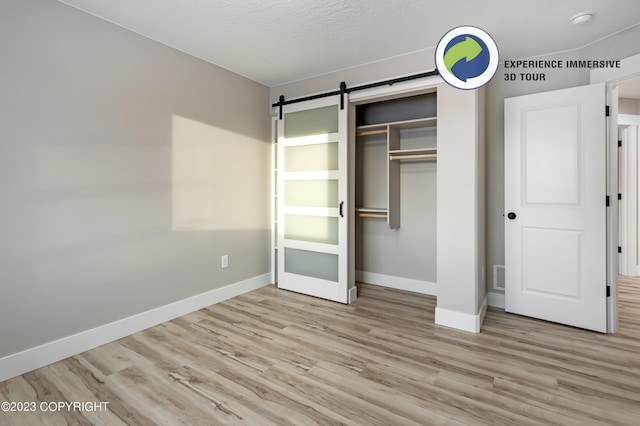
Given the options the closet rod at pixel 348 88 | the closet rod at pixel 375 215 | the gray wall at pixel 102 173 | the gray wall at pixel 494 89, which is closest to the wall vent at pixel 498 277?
the gray wall at pixel 494 89

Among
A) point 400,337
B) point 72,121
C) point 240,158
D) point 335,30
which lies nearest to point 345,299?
point 400,337

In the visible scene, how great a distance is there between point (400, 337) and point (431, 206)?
1632 millimetres

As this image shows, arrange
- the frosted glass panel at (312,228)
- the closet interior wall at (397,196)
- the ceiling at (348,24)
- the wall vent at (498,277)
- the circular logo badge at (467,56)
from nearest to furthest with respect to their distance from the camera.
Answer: the ceiling at (348,24), the circular logo badge at (467,56), the wall vent at (498,277), the frosted glass panel at (312,228), the closet interior wall at (397,196)

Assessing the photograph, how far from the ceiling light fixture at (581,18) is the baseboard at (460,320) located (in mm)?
2433

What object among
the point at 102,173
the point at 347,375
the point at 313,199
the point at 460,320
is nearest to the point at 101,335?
the point at 102,173

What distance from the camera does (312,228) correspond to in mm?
3738

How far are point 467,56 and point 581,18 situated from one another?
2.63 feet

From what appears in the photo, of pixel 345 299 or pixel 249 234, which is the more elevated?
pixel 249 234

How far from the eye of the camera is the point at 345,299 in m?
3.48

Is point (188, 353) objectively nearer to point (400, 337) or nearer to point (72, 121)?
point (400, 337)

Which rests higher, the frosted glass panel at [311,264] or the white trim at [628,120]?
the white trim at [628,120]

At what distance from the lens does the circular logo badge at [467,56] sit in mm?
2607

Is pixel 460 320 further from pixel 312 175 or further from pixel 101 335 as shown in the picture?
pixel 101 335

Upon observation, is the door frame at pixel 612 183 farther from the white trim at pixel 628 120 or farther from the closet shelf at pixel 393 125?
the white trim at pixel 628 120
